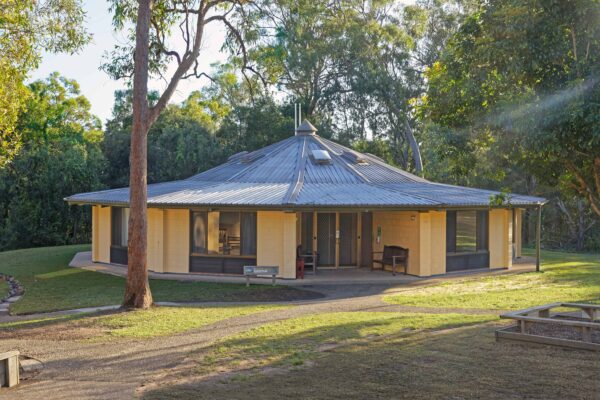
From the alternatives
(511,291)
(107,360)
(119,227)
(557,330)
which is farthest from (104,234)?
(557,330)

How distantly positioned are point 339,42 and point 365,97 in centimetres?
436

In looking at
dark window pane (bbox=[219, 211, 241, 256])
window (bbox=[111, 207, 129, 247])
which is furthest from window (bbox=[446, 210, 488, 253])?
window (bbox=[111, 207, 129, 247])

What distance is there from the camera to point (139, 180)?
523 inches

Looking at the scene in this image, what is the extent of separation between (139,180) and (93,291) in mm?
4981

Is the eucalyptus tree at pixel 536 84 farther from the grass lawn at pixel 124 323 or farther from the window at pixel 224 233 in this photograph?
the window at pixel 224 233

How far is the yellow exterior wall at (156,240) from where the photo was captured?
1984cm

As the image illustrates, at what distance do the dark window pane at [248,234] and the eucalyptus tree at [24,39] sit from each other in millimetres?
6933

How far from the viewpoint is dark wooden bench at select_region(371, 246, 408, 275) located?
1988 centimetres

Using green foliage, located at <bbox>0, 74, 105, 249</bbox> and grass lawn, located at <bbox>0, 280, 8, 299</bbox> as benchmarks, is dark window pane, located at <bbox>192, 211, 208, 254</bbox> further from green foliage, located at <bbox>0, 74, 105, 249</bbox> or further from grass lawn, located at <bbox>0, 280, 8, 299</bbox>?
green foliage, located at <bbox>0, 74, 105, 249</bbox>

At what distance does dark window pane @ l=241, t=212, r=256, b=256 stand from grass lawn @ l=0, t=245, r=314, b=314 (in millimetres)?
1849

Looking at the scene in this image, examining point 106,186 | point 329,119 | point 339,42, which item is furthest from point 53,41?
point 329,119

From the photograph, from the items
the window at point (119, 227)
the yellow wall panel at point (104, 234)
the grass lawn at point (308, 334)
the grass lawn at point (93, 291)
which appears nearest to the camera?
the grass lawn at point (308, 334)

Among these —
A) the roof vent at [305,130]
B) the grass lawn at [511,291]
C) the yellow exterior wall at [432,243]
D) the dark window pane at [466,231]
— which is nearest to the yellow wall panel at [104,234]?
the roof vent at [305,130]

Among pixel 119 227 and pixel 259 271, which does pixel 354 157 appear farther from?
pixel 119 227
